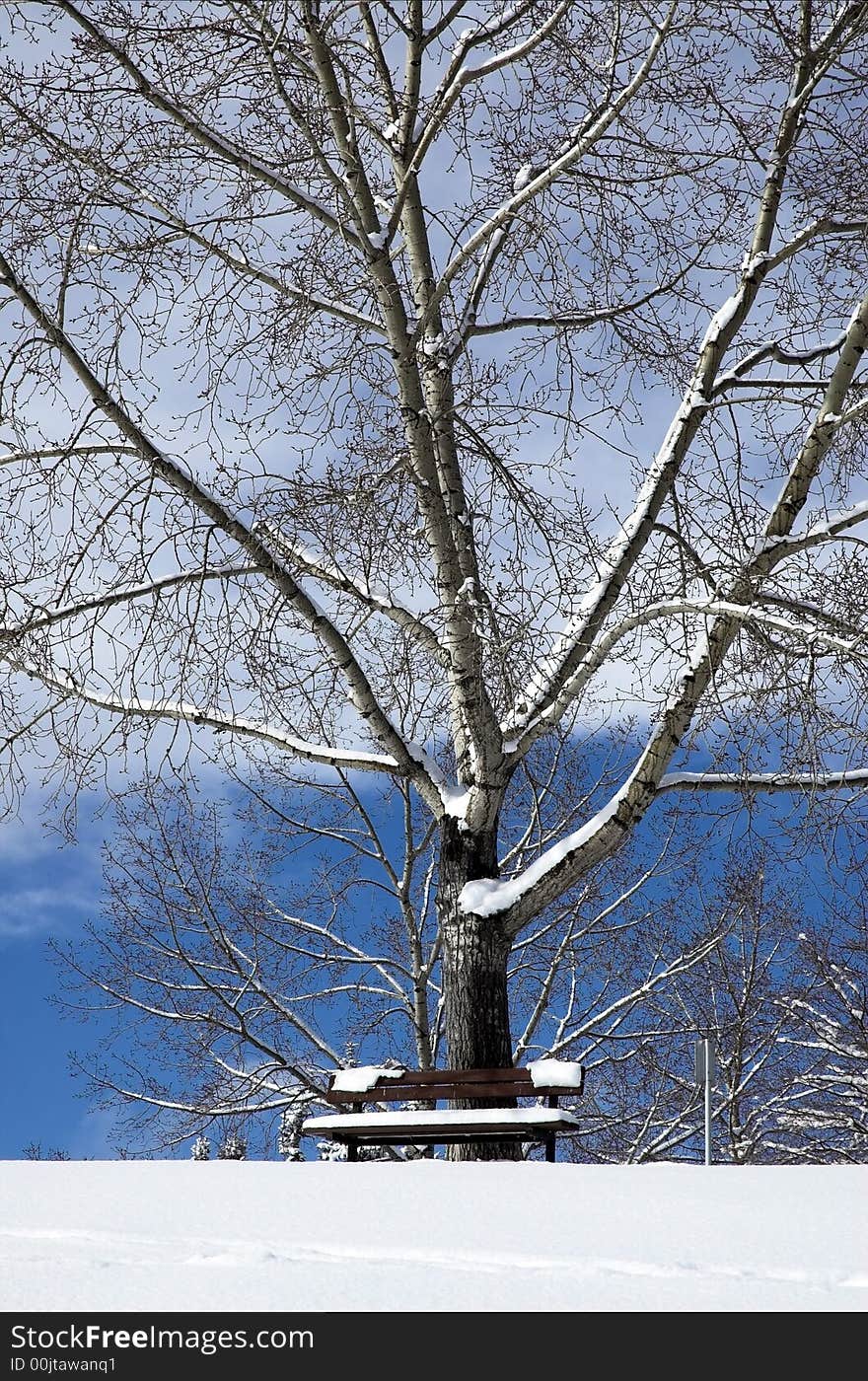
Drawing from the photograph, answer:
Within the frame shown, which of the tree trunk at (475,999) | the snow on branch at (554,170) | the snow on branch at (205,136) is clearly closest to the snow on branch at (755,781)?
the tree trunk at (475,999)

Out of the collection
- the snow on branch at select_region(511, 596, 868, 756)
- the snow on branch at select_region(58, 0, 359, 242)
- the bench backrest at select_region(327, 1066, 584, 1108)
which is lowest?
the bench backrest at select_region(327, 1066, 584, 1108)

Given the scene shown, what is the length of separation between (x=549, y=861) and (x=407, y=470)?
9.41ft

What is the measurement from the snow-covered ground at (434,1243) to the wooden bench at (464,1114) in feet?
8.37

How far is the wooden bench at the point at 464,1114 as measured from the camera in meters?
7.84

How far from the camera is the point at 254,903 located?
15711 millimetres

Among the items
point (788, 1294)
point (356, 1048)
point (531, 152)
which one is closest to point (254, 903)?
point (356, 1048)

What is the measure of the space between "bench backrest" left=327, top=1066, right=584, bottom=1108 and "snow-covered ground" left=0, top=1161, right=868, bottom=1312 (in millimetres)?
2756

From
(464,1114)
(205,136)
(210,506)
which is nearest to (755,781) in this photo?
(464,1114)

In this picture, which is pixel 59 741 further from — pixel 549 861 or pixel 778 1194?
pixel 778 1194

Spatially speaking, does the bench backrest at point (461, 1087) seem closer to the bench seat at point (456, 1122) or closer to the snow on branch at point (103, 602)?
the bench seat at point (456, 1122)

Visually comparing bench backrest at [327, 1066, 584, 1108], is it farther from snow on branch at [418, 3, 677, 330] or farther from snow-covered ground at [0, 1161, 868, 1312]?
snow on branch at [418, 3, 677, 330]

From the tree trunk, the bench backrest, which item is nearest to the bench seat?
the bench backrest

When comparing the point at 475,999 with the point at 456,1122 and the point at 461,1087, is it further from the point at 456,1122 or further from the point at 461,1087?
the point at 456,1122

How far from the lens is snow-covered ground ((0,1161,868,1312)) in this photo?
8.44ft
